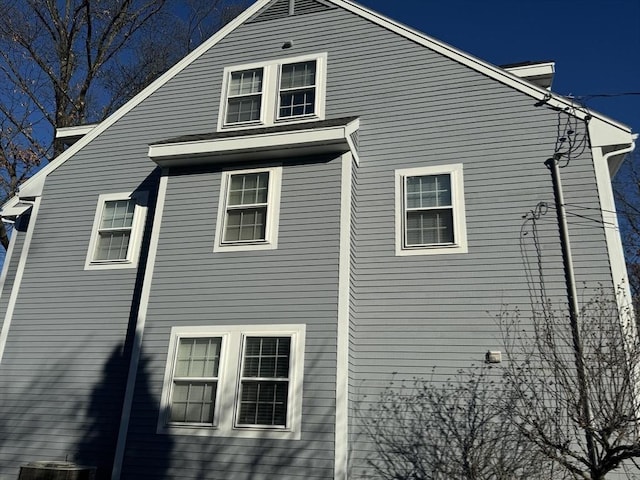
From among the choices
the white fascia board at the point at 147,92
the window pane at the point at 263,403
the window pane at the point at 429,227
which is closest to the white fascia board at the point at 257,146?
the window pane at the point at 429,227

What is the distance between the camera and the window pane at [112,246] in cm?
1028

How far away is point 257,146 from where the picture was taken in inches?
355

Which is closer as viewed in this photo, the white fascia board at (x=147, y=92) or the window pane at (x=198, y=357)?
the window pane at (x=198, y=357)

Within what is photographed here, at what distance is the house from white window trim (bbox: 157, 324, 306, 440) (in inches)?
1.1

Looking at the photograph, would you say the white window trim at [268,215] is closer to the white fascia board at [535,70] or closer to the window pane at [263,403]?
the window pane at [263,403]

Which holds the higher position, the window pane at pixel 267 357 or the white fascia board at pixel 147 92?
the white fascia board at pixel 147 92

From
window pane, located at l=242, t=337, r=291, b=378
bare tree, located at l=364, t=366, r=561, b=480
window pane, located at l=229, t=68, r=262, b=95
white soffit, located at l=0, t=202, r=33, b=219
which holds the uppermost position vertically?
window pane, located at l=229, t=68, r=262, b=95

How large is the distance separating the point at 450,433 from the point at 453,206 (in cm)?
355

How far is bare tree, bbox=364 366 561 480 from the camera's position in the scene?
715cm

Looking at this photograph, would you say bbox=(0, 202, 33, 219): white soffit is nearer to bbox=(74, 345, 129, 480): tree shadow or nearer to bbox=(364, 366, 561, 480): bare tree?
bbox=(74, 345, 129, 480): tree shadow

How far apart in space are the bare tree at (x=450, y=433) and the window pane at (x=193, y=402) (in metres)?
2.37

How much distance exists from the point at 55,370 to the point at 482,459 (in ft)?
24.2

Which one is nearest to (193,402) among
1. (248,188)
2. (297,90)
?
(248,188)

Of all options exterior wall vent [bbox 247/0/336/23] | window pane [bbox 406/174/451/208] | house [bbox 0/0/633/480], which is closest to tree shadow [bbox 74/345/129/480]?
house [bbox 0/0/633/480]
